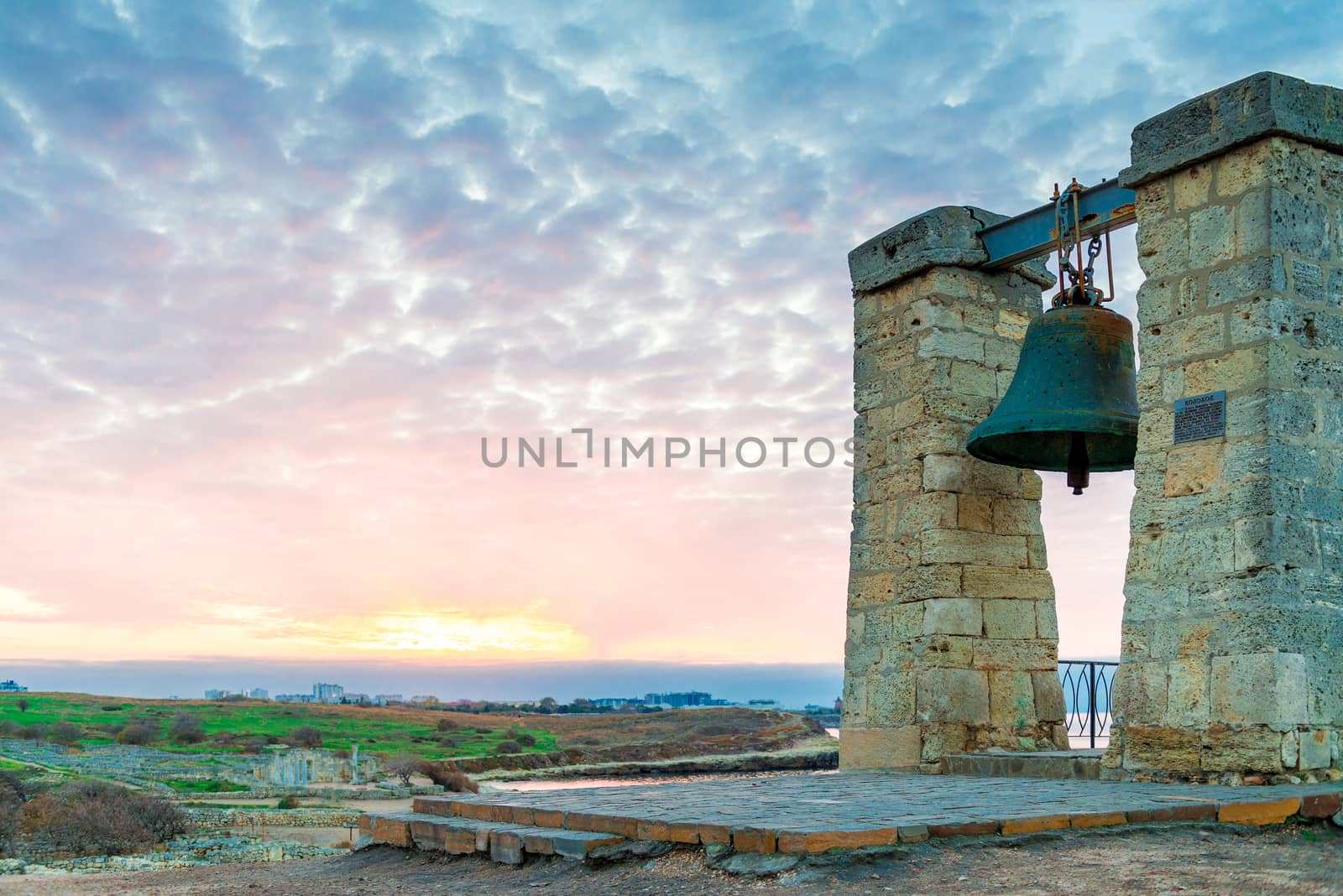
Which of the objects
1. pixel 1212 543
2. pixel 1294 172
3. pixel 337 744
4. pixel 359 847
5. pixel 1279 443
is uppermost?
pixel 1294 172

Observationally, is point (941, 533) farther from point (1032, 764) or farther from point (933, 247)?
point (933, 247)

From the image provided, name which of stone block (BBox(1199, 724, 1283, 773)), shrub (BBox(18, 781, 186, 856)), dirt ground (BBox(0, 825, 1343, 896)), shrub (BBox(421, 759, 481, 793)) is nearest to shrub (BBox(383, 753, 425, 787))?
shrub (BBox(421, 759, 481, 793))

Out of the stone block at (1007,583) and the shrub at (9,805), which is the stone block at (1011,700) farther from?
the shrub at (9,805)

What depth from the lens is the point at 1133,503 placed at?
6.63 m

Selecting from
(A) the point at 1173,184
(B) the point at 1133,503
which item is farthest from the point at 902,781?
(A) the point at 1173,184

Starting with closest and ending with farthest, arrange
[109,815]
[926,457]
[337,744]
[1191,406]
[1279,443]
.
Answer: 1. [1279,443]
2. [1191,406]
3. [926,457]
4. [109,815]
5. [337,744]

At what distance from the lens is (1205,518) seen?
6.19 metres

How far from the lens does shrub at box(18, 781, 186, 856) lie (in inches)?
455

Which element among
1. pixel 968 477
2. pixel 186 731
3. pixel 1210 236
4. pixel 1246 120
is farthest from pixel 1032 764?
pixel 186 731

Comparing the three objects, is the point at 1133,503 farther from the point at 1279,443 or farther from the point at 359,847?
the point at 359,847

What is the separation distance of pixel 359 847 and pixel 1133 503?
4667mm

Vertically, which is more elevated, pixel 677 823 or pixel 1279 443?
pixel 1279 443

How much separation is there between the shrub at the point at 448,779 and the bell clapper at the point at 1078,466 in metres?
14.7

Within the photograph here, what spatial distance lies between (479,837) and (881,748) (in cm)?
362
